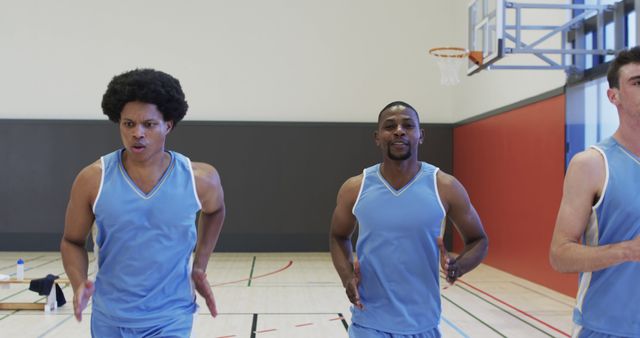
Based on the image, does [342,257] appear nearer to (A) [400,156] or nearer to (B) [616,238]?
(A) [400,156]

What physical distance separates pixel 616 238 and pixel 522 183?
7009 millimetres

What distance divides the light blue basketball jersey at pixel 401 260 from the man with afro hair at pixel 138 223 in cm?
76

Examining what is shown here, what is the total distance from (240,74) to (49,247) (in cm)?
445

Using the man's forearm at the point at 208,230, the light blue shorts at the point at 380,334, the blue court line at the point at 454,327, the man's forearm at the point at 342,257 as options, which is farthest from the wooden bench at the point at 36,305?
the light blue shorts at the point at 380,334

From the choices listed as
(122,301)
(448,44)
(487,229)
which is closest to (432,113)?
(448,44)

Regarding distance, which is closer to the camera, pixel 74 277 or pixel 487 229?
pixel 74 277

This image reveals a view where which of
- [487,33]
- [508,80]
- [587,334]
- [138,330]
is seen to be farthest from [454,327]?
[508,80]

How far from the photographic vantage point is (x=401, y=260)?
9.75ft

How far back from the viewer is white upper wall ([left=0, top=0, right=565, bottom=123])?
→ 12195 mm

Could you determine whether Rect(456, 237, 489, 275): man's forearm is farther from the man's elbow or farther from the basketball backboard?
the basketball backboard

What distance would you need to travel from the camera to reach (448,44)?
1243cm

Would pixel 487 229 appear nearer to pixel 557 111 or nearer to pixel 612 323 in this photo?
pixel 557 111

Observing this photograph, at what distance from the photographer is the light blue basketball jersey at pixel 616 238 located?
2.21 meters

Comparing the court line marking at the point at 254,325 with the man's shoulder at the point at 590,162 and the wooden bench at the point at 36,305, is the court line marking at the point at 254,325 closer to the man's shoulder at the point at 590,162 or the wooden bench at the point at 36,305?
the wooden bench at the point at 36,305
